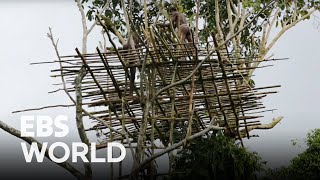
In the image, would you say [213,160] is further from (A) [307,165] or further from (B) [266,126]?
(A) [307,165]

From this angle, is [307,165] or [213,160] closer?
[213,160]

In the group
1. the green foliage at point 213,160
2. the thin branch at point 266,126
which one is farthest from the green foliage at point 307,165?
the green foliage at point 213,160

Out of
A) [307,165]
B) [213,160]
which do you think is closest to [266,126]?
[307,165]

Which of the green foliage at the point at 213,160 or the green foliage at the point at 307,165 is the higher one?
the green foliage at the point at 213,160

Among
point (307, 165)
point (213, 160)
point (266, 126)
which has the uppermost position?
point (266, 126)

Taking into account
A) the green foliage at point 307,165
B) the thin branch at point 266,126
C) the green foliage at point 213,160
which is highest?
the thin branch at point 266,126

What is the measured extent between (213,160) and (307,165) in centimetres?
236

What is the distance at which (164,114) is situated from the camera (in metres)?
6.40

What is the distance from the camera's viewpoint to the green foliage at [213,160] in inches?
241

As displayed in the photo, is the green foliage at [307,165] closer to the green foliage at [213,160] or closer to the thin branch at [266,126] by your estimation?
the thin branch at [266,126]

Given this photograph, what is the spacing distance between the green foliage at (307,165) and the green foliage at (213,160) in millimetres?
1701

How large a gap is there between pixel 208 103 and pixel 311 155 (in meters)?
2.27

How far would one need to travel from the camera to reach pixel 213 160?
6.11 m

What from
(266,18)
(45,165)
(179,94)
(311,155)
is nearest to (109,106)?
(179,94)
